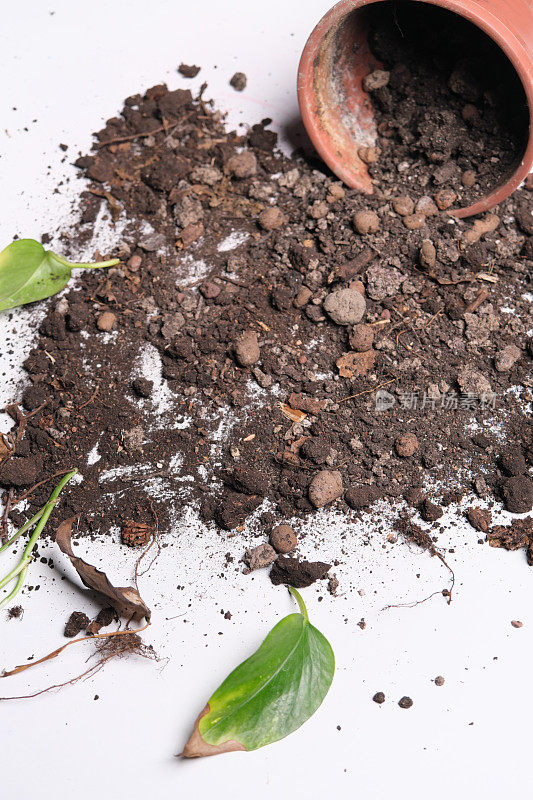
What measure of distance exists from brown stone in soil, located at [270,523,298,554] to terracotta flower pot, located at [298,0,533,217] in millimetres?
804

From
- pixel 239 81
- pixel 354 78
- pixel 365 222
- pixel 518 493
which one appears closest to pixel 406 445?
pixel 518 493

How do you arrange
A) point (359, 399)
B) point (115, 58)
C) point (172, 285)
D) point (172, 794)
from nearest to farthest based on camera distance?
point (172, 794), point (359, 399), point (172, 285), point (115, 58)

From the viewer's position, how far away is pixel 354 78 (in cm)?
153

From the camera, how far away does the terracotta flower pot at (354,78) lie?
1.22 metres

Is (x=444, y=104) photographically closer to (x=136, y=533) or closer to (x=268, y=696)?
(x=136, y=533)

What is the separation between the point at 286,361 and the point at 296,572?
45cm

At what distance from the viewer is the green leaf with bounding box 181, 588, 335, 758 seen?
1157mm

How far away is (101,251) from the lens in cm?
156

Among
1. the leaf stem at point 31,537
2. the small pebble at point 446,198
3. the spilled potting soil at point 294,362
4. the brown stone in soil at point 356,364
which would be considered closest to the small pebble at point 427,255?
the spilled potting soil at point 294,362

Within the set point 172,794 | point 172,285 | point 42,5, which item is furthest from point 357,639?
point 42,5

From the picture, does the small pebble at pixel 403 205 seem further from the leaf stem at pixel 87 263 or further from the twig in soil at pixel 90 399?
the twig in soil at pixel 90 399

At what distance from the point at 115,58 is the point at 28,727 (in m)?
1.67

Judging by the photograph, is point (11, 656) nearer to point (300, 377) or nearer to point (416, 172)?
point (300, 377)

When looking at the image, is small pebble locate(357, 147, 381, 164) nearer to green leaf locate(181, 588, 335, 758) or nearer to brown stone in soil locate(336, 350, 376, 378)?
brown stone in soil locate(336, 350, 376, 378)
